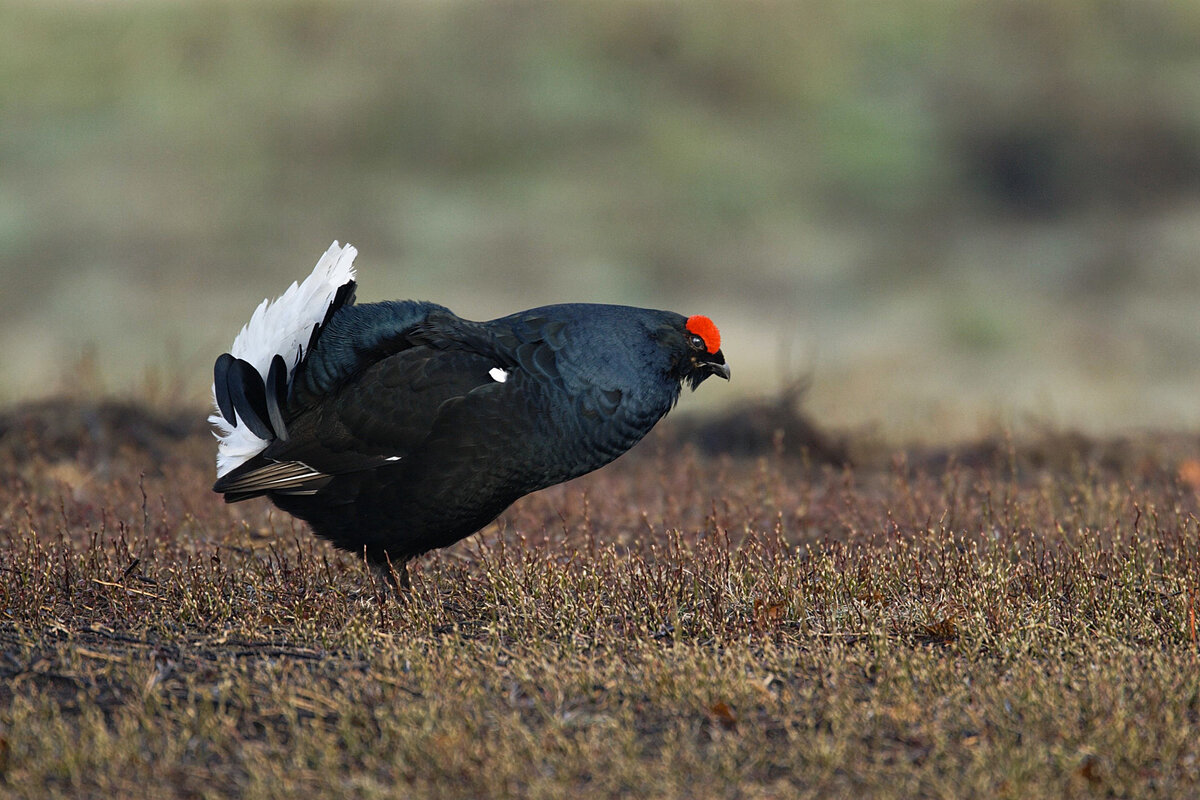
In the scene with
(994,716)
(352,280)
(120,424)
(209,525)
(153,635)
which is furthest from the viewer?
(120,424)

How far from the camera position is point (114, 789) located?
3.70 m

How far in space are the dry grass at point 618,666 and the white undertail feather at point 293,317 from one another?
41.6 inches

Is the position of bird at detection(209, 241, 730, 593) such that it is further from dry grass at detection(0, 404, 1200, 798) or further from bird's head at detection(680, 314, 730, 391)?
dry grass at detection(0, 404, 1200, 798)

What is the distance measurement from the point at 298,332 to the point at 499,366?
1.12 m

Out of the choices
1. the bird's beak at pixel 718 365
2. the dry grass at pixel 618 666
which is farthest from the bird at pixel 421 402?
Result: the dry grass at pixel 618 666

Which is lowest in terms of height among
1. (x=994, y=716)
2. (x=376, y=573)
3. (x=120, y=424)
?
(x=994, y=716)

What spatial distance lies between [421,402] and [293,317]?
2.90 ft

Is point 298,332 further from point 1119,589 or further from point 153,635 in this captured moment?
point 1119,589

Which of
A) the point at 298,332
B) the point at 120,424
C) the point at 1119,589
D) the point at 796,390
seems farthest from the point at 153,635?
the point at 796,390

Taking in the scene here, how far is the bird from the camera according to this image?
5.82 metres

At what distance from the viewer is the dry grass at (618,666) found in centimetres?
383

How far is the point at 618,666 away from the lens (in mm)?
4672

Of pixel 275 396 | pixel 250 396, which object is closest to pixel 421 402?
pixel 275 396

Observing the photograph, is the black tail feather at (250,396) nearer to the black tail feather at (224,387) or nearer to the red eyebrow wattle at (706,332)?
the black tail feather at (224,387)
